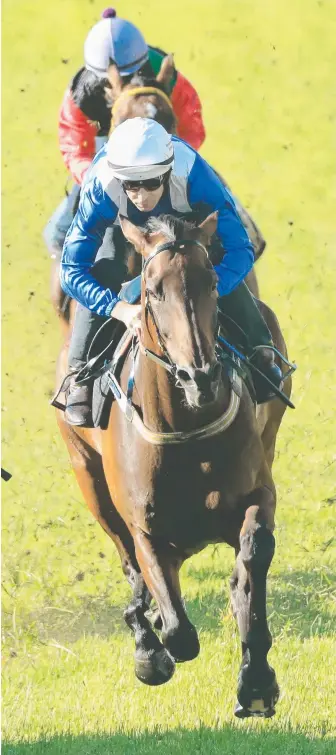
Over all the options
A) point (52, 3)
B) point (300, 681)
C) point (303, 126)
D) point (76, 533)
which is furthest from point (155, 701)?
point (52, 3)

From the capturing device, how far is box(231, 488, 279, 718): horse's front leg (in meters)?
5.53

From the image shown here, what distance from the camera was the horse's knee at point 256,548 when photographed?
551cm

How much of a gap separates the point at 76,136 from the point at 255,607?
3753 millimetres

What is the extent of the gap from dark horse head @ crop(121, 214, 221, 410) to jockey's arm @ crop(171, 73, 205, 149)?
10.7ft

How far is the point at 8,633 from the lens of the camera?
29.8ft

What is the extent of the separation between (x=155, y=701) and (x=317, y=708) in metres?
0.80

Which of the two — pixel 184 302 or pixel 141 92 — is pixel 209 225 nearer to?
pixel 184 302

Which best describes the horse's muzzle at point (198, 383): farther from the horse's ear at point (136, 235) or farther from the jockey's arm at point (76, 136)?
the jockey's arm at point (76, 136)

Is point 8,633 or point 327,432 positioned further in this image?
point 327,432

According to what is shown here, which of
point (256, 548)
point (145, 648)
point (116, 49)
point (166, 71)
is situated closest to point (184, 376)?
point (256, 548)

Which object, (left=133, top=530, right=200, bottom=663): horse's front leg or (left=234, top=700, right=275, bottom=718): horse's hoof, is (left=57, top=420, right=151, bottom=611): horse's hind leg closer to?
(left=133, top=530, right=200, bottom=663): horse's front leg

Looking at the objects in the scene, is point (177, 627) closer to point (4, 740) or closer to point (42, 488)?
point (4, 740)

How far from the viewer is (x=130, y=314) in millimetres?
5523

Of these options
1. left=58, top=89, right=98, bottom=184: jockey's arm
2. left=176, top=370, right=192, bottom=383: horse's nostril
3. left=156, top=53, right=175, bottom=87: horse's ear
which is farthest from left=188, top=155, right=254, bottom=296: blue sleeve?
left=58, top=89, right=98, bottom=184: jockey's arm
